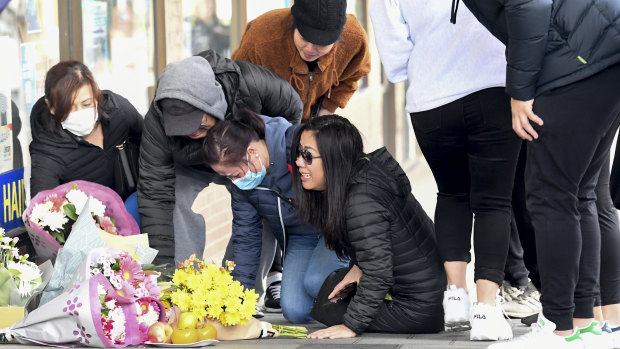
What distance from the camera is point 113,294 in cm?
400

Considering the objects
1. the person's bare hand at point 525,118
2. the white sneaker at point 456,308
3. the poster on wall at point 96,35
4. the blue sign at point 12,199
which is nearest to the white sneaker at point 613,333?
the white sneaker at point 456,308

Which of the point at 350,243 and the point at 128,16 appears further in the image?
the point at 128,16

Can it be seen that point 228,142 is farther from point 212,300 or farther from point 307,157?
point 212,300

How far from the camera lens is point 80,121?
5.08m

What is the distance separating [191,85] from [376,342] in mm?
1394

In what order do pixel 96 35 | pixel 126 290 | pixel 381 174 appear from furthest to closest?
pixel 96 35 < pixel 381 174 < pixel 126 290

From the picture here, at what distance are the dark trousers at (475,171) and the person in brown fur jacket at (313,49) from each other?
891mm

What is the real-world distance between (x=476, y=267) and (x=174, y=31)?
140 inches

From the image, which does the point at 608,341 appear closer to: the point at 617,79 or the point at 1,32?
the point at 617,79

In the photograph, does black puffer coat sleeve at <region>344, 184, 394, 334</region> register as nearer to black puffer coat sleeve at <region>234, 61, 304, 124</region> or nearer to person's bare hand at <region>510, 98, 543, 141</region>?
person's bare hand at <region>510, 98, 543, 141</region>

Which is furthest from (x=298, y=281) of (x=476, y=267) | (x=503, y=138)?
(x=503, y=138)

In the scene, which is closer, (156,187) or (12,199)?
(156,187)

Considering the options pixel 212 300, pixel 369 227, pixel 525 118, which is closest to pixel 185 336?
pixel 212 300

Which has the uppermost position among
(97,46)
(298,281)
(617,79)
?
(617,79)
